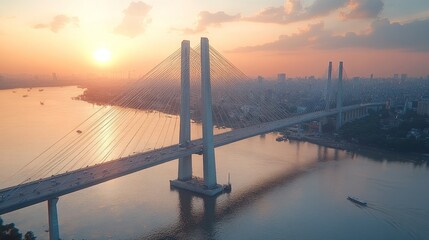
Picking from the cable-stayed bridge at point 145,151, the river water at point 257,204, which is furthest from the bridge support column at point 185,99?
the river water at point 257,204

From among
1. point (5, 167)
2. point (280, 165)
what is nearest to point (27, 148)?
point (5, 167)

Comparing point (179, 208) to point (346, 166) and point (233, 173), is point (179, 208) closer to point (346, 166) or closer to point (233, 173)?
point (233, 173)

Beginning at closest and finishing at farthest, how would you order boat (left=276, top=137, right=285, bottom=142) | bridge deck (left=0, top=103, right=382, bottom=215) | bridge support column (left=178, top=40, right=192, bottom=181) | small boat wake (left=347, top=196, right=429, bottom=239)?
bridge deck (left=0, top=103, right=382, bottom=215)
small boat wake (left=347, top=196, right=429, bottom=239)
bridge support column (left=178, top=40, right=192, bottom=181)
boat (left=276, top=137, right=285, bottom=142)

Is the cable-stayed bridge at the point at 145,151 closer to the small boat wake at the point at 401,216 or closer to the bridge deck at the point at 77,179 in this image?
the bridge deck at the point at 77,179

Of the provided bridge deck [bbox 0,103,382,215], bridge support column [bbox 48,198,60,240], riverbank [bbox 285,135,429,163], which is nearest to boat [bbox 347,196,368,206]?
bridge deck [bbox 0,103,382,215]

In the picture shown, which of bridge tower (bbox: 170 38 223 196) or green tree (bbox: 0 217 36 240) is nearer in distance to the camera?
green tree (bbox: 0 217 36 240)

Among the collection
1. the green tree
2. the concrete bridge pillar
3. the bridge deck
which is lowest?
the green tree

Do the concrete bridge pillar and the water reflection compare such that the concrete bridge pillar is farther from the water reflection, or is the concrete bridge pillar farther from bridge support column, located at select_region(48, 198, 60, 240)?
bridge support column, located at select_region(48, 198, 60, 240)

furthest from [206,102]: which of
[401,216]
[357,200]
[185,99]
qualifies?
[401,216]

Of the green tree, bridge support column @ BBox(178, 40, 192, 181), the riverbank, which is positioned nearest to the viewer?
the green tree
